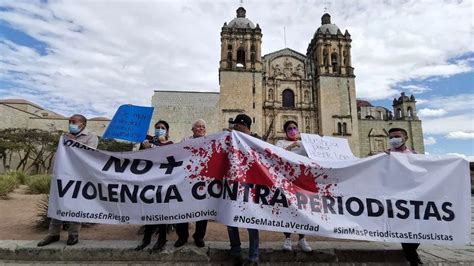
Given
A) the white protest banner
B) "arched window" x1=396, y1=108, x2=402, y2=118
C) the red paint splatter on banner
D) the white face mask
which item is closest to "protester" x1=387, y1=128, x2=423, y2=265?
the white face mask

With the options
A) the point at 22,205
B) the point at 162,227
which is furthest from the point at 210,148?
the point at 22,205

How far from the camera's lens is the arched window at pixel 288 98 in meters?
41.2

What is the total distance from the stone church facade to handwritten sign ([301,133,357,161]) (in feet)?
102

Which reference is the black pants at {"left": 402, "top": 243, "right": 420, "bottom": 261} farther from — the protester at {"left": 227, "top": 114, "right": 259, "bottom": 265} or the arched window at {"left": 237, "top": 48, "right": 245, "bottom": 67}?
the arched window at {"left": 237, "top": 48, "right": 245, "bottom": 67}

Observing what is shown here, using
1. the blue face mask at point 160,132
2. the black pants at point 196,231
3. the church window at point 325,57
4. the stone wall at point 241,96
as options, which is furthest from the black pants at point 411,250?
the church window at point 325,57

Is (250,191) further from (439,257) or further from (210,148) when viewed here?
(439,257)

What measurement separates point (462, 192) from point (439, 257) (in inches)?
38.1

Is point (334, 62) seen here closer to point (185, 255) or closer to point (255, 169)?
point (255, 169)

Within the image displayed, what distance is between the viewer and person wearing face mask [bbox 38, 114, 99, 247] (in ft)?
13.6

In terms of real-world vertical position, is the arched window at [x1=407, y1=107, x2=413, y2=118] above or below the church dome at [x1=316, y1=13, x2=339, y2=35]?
below

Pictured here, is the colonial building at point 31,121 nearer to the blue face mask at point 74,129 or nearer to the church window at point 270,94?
the church window at point 270,94

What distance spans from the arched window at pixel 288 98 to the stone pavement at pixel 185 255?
37500 millimetres

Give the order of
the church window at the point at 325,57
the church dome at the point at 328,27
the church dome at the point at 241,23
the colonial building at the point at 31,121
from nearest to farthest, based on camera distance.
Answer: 1. the church dome at the point at 241,23
2. the church window at the point at 325,57
3. the colonial building at the point at 31,121
4. the church dome at the point at 328,27

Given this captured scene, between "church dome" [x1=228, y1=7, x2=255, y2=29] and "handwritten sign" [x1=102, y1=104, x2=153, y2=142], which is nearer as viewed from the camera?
"handwritten sign" [x1=102, y1=104, x2=153, y2=142]
